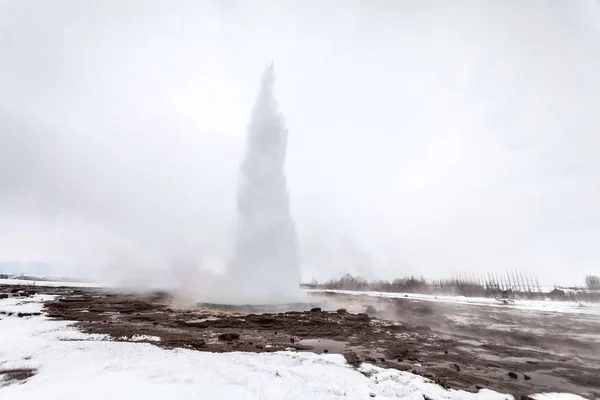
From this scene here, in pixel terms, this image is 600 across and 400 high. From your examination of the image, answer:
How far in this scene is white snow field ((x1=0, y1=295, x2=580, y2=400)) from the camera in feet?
30.3

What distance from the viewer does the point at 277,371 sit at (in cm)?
1141

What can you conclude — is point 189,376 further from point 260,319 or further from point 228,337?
point 260,319

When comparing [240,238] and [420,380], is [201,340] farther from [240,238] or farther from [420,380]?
[240,238]

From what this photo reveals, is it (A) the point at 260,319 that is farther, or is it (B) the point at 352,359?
(A) the point at 260,319

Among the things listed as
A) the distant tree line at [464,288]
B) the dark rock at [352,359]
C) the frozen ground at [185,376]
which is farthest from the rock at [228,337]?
the distant tree line at [464,288]

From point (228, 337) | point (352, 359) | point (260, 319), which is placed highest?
point (260, 319)

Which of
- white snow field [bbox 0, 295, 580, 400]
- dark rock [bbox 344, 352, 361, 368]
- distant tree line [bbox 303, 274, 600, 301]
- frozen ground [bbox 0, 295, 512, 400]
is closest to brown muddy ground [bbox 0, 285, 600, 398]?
dark rock [bbox 344, 352, 361, 368]

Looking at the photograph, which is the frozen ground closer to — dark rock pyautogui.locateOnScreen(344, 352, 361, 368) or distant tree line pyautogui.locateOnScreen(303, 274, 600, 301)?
dark rock pyautogui.locateOnScreen(344, 352, 361, 368)

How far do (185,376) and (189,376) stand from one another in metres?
0.13

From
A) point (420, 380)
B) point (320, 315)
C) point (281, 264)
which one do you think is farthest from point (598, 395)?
point (281, 264)

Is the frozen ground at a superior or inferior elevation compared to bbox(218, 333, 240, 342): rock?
inferior

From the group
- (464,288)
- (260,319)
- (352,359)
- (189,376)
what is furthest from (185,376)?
(464,288)

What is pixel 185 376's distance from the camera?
10.5 m

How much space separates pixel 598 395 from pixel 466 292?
9045 centimetres
